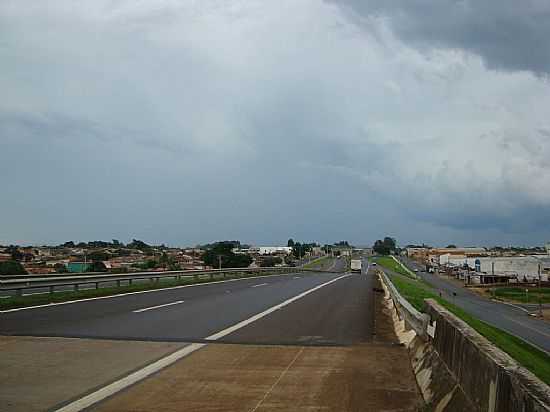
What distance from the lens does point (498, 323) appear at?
47.2 m

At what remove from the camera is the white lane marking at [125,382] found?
7359mm

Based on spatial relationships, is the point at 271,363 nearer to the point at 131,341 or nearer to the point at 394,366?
the point at 394,366

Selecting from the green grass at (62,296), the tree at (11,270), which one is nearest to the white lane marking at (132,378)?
the green grass at (62,296)

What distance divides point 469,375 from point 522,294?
83.9 meters

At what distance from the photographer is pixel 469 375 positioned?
20.1 ft

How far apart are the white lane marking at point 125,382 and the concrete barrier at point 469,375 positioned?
387 centimetres

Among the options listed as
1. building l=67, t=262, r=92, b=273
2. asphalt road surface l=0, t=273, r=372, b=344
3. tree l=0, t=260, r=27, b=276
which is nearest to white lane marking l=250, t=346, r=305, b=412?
asphalt road surface l=0, t=273, r=372, b=344

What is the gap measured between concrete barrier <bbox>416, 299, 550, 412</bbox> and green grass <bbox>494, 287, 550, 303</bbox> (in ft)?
241

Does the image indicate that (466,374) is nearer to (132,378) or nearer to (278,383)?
(278,383)

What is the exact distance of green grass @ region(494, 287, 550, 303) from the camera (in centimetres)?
7853

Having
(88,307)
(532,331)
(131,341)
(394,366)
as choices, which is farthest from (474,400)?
(532,331)

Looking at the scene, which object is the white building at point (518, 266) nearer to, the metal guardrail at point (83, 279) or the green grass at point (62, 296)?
the metal guardrail at point (83, 279)

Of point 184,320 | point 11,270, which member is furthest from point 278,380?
point 11,270

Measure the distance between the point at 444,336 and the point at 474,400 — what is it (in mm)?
2705
